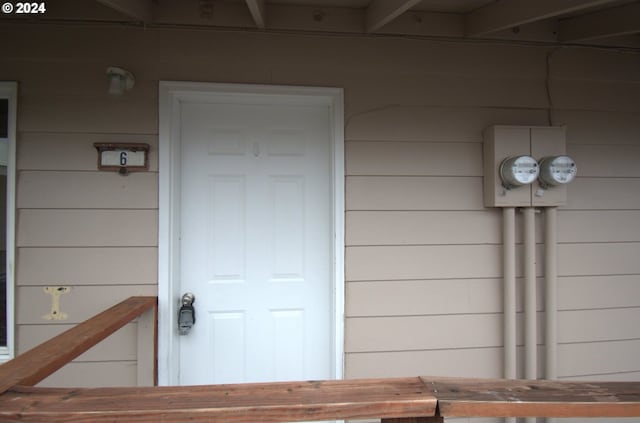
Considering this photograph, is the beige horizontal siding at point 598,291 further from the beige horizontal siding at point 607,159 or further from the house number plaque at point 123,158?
the house number plaque at point 123,158

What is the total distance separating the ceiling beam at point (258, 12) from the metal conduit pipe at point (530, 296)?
169cm

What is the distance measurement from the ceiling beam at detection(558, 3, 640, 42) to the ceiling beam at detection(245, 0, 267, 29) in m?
1.67

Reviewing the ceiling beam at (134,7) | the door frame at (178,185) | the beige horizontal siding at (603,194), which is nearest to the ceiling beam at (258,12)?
the door frame at (178,185)

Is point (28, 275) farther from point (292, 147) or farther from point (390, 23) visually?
point (390, 23)

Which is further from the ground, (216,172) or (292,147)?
(292,147)

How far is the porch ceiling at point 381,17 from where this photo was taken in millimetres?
1601

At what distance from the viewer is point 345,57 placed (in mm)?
1768

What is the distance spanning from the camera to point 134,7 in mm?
1516

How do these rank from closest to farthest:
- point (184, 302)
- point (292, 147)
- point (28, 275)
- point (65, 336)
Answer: point (65, 336), point (28, 275), point (184, 302), point (292, 147)

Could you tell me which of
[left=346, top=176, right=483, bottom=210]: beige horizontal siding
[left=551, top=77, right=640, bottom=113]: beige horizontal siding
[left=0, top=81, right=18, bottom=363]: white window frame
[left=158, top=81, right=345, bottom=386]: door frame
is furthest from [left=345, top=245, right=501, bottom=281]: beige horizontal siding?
[left=0, top=81, right=18, bottom=363]: white window frame

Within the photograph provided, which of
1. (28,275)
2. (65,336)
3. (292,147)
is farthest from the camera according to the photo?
(292,147)

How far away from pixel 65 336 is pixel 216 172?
3.29ft

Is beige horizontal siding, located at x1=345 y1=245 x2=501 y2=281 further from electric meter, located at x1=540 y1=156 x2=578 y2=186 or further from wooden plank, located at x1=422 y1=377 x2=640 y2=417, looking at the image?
wooden plank, located at x1=422 y1=377 x2=640 y2=417

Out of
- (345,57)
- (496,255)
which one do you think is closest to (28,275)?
(345,57)
